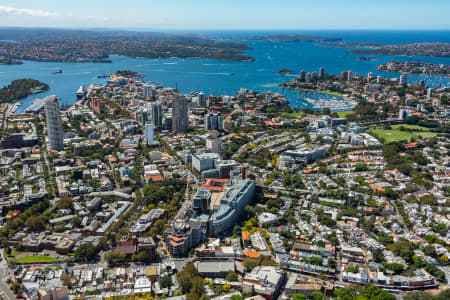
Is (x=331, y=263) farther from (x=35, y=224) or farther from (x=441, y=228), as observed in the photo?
(x=35, y=224)

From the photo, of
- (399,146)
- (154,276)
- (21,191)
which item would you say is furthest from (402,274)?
(21,191)

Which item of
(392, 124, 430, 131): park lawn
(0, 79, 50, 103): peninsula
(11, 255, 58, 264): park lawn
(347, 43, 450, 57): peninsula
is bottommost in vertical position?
(11, 255, 58, 264): park lawn

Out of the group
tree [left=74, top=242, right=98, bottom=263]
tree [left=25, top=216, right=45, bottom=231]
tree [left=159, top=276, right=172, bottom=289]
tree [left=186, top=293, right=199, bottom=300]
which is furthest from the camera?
tree [left=25, top=216, right=45, bottom=231]

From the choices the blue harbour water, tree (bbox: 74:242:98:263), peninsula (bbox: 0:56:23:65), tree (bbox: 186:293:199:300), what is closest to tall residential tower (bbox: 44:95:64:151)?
tree (bbox: 74:242:98:263)

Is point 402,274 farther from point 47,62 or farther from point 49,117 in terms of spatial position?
point 47,62

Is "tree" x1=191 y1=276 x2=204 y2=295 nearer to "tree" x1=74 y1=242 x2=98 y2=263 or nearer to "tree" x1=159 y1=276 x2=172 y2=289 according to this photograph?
"tree" x1=159 y1=276 x2=172 y2=289
